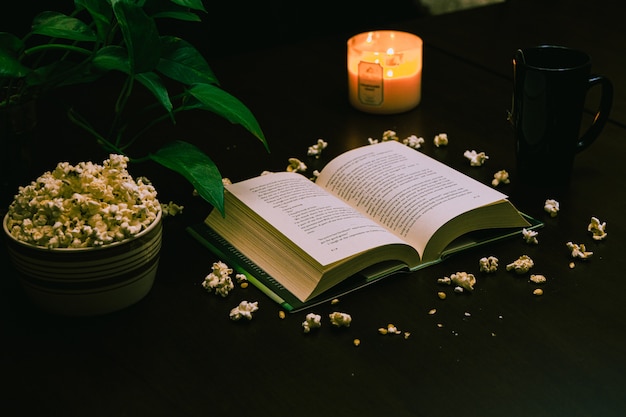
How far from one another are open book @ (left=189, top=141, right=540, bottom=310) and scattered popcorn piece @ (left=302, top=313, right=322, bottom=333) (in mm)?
35

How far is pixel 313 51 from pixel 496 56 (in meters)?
0.39

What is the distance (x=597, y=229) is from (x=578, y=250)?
7 cm

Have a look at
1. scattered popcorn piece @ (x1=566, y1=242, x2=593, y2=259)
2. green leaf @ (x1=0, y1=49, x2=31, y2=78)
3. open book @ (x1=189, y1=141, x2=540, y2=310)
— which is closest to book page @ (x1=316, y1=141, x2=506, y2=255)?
open book @ (x1=189, y1=141, x2=540, y2=310)

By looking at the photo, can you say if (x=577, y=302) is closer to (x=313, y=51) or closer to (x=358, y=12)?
(x=313, y=51)

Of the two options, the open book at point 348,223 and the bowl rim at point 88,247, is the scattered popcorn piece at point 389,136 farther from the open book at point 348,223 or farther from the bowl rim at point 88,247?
the bowl rim at point 88,247

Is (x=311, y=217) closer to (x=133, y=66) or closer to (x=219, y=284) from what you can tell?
(x=219, y=284)

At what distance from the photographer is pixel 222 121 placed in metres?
1.47

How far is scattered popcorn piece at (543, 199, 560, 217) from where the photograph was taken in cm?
113

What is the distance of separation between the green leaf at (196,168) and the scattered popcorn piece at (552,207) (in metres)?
0.46

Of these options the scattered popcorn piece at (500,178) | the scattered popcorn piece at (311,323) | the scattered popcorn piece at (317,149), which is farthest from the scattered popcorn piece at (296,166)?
the scattered popcorn piece at (311,323)

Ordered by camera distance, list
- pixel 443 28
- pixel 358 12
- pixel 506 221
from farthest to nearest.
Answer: pixel 358 12
pixel 443 28
pixel 506 221

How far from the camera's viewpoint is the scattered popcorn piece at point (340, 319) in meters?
0.91

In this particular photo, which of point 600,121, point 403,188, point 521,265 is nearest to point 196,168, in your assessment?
point 403,188

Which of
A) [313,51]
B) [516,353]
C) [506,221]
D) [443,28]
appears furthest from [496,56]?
[516,353]
